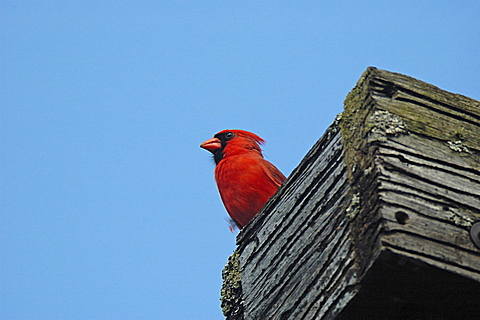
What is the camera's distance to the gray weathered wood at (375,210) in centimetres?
145

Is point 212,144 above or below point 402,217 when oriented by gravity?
above

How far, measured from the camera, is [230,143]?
6086 mm

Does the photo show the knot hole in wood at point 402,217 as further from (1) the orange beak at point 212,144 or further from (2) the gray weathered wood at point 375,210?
(1) the orange beak at point 212,144

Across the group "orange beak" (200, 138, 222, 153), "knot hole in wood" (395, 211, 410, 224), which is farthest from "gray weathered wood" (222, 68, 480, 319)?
"orange beak" (200, 138, 222, 153)

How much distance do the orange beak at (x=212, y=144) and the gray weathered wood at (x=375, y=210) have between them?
13.5 ft

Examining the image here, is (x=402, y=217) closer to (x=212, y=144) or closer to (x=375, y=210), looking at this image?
(x=375, y=210)

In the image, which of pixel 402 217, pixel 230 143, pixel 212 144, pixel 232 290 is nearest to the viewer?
pixel 402 217

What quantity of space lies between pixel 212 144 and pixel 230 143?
219 millimetres

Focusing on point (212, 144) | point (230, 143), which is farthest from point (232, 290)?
point (212, 144)

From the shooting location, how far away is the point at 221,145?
6176mm

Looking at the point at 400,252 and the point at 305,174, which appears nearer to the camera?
the point at 400,252

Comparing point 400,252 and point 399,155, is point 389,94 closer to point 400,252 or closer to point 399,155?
point 399,155

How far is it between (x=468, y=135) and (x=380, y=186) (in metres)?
0.44

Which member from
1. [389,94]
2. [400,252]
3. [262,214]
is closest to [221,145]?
[262,214]
